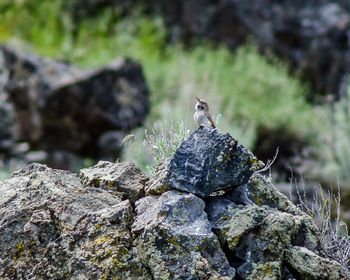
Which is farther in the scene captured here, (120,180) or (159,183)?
(120,180)

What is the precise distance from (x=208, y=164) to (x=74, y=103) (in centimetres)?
954

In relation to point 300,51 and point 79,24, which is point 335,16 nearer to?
point 300,51

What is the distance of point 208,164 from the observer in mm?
4234

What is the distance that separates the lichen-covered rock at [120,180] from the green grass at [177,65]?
758 centimetres

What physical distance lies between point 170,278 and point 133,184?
782 mm

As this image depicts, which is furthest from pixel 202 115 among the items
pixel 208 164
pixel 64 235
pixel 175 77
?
pixel 175 77

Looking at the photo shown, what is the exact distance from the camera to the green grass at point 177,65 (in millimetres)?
14430

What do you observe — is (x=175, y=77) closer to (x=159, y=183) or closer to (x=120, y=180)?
(x=120, y=180)

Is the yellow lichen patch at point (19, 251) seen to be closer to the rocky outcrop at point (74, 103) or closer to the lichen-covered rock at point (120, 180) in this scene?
the lichen-covered rock at point (120, 180)

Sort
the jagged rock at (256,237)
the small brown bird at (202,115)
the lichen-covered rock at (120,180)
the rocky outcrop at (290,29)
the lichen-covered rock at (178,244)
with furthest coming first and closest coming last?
the rocky outcrop at (290,29)
the small brown bird at (202,115)
the lichen-covered rock at (120,180)
the jagged rock at (256,237)
the lichen-covered rock at (178,244)

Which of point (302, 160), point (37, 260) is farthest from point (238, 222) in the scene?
point (302, 160)

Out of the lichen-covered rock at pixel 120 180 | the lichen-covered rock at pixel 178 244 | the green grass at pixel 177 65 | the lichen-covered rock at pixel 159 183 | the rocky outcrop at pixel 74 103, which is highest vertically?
the green grass at pixel 177 65

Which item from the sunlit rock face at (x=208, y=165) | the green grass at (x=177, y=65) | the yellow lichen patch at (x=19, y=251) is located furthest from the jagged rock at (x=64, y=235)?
the green grass at (x=177, y=65)

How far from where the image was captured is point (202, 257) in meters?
3.88
